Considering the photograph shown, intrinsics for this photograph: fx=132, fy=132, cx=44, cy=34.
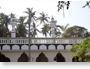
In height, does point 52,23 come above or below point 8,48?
above

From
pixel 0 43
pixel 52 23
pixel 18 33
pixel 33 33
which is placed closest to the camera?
pixel 0 43

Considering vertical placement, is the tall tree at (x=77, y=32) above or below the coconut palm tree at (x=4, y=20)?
below

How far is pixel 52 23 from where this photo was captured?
40.9ft

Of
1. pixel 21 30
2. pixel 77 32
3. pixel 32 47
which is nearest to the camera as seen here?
pixel 32 47

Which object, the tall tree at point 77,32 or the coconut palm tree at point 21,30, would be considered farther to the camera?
the coconut palm tree at point 21,30

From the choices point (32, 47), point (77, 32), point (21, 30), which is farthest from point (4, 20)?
point (32, 47)

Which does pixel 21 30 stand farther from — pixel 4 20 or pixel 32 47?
pixel 32 47

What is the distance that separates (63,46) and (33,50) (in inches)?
94.6

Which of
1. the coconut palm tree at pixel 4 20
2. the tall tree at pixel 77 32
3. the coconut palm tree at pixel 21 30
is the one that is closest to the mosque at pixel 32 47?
the tall tree at pixel 77 32

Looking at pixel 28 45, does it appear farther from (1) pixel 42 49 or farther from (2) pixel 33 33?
(2) pixel 33 33

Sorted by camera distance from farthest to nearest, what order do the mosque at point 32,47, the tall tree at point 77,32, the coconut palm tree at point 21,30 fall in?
the coconut palm tree at point 21,30
the tall tree at point 77,32
the mosque at point 32,47

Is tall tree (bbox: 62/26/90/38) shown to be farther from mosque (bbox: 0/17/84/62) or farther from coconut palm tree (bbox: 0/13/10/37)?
mosque (bbox: 0/17/84/62)

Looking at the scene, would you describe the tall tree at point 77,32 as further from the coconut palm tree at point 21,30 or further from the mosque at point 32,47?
the mosque at point 32,47
